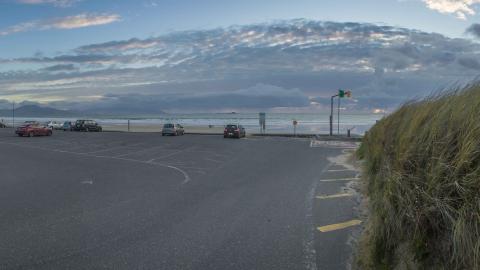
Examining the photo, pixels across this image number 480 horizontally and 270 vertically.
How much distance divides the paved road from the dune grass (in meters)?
0.83

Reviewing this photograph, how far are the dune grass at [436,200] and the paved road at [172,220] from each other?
0.83 meters

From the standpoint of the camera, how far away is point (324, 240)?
6449mm

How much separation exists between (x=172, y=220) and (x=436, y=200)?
4.81 meters

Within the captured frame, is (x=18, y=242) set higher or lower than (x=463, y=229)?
lower

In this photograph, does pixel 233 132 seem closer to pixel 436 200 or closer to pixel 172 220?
pixel 172 220

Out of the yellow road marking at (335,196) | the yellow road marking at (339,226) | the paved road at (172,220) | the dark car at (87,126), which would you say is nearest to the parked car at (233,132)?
the dark car at (87,126)

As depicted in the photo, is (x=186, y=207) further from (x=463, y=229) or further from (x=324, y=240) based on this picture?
(x=463, y=229)

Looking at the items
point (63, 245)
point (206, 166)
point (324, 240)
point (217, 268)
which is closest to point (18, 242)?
point (63, 245)

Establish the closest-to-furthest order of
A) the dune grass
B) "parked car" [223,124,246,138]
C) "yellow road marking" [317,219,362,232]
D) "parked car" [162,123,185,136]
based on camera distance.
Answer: the dune grass → "yellow road marking" [317,219,362,232] → "parked car" [223,124,246,138] → "parked car" [162,123,185,136]

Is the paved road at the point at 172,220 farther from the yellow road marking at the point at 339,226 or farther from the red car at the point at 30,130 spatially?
the red car at the point at 30,130

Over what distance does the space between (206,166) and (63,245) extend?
10.7 m

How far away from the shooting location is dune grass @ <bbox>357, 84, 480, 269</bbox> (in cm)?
386

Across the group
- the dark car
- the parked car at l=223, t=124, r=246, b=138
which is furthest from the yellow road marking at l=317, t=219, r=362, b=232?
the dark car

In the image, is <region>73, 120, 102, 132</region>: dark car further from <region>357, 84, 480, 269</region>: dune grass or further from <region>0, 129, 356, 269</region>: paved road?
<region>357, 84, 480, 269</region>: dune grass
